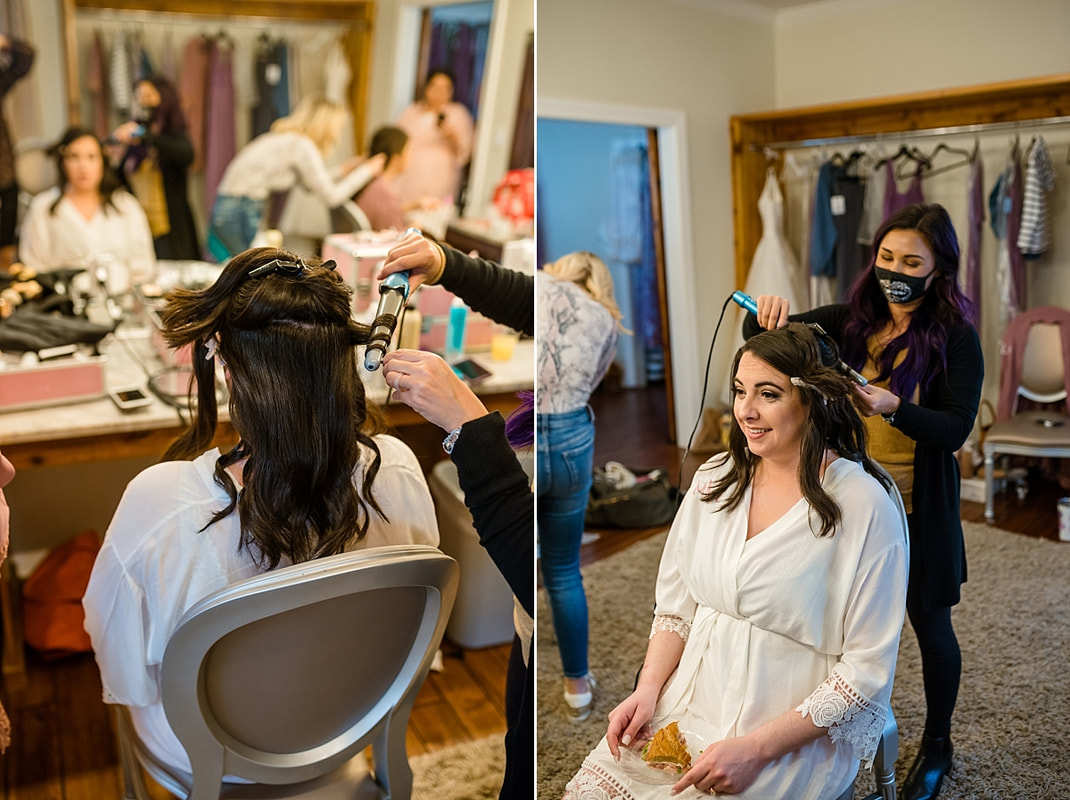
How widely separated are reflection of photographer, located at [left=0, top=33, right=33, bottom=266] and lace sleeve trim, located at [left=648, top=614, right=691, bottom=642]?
197 centimetres

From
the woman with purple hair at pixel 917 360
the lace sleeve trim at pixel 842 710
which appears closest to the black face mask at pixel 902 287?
the woman with purple hair at pixel 917 360

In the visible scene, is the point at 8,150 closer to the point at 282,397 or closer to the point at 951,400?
the point at 282,397

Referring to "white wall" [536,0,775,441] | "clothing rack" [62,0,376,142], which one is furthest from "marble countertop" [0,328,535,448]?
"clothing rack" [62,0,376,142]

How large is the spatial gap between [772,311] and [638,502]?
0.26m

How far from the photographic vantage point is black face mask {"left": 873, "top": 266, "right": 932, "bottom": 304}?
80 cm

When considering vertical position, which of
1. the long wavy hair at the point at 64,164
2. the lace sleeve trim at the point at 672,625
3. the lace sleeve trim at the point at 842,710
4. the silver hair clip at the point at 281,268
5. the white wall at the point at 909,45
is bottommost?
the lace sleeve trim at the point at 842,710

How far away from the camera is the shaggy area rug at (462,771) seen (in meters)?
1.09

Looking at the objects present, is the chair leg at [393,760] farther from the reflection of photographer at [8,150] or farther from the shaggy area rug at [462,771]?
the reflection of photographer at [8,150]

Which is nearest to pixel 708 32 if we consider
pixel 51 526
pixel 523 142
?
pixel 51 526

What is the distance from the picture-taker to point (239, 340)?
2.67ft

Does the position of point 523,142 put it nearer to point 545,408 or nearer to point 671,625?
point 545,408

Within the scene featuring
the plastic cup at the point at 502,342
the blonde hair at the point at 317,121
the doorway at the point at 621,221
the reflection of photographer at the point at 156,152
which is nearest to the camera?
the doorway at the point at 621,221

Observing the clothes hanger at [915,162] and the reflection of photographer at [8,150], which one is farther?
the reflection of photographer at [8,150]

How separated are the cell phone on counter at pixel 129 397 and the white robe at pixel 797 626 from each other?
554 mm
